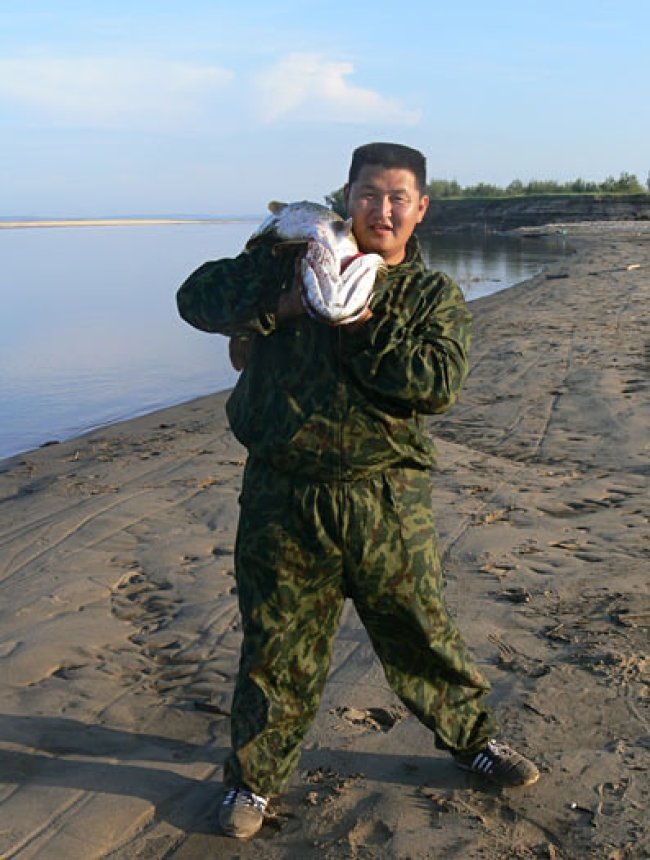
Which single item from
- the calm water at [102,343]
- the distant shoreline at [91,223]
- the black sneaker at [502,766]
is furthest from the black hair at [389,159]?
the distant shoreline at [91,223]

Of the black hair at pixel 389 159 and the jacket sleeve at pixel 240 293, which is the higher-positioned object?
the black hair at pixel 389 159

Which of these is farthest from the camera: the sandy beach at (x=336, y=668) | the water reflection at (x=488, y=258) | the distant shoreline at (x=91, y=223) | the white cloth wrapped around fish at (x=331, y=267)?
the distant shoreline at (x=91, y=223)

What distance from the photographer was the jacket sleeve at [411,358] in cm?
265

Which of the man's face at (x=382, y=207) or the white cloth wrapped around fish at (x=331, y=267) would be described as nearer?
the white cloth wrapped around fish at (x=331, y=267)

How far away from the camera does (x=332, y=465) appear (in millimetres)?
2742

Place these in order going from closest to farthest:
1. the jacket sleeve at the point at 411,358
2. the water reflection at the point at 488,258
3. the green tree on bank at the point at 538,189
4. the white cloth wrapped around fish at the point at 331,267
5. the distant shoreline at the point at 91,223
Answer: the white cloth wrapped around fish at the point at 331,267, the jacket sleeve at the point at 411,358, the water reflection at the point at 488,258, the green tree on bank at the point at 538,189, the distant shoreline at the point at 91,223

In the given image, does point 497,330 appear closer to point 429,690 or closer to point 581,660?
point 581,660

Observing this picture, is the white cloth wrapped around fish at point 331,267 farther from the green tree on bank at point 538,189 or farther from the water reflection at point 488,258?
the green tree on bank at point 538,189

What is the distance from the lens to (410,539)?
2857 mm

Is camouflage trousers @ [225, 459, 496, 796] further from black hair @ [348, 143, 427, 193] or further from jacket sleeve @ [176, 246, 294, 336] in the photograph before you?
black hair @ [348, 143, 427, 193]

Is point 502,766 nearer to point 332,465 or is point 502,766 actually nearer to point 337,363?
point 332,465

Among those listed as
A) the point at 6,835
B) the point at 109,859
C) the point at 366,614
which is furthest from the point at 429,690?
the point at 6,835

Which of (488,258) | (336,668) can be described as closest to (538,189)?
(488,258)

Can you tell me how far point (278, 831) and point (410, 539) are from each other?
0.87 meters
